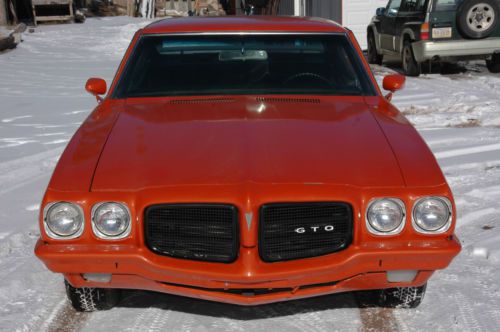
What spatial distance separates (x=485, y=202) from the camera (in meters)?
5.32

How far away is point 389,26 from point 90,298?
1155cm

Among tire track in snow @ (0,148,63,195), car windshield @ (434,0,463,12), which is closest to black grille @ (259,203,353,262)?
tire track in snow @ (0,148,63,195)

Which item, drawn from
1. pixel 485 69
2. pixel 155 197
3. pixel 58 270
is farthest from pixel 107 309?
pixel 485 69

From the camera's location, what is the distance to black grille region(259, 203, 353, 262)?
301cm

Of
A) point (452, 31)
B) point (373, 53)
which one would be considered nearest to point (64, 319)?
point (452, 31)

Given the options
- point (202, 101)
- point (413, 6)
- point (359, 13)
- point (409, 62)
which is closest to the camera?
point (202, 101)

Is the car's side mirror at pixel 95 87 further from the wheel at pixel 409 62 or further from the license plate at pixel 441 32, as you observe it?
the wheel at pixel 409 62

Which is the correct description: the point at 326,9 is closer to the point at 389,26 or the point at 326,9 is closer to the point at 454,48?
the point at 389,26

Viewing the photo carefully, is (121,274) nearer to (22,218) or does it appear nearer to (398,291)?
(398,291)

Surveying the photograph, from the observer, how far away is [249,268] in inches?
117

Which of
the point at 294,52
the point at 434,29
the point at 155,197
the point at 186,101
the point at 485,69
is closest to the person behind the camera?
the point at 155,197

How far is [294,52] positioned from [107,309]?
2.06 m

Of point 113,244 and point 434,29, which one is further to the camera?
point 434,29

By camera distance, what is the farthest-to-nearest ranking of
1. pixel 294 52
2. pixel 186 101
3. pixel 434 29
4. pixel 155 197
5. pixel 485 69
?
pixel 485 69, pixel 434 29, pixel 294 52, pixel 186 101, pixel 155 197
